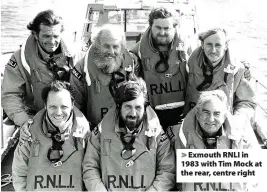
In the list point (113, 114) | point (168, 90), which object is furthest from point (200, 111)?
point (168, 90)

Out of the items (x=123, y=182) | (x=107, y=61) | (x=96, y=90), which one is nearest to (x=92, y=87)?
(x=96, y=90)

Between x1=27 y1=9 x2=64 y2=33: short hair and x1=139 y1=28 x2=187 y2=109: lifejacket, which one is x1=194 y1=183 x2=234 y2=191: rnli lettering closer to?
x1=139 y1=28 x2=187 y2=109: lifejacket

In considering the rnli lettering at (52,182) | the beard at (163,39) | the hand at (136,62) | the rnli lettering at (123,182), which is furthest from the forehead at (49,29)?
the rnli lettering at (123,182)

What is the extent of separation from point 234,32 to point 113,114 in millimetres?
10350

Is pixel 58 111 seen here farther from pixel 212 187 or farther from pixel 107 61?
pixel 212 187

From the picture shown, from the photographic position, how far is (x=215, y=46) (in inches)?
135

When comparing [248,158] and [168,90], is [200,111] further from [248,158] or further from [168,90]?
[168,90]

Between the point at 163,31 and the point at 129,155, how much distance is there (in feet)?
3.93

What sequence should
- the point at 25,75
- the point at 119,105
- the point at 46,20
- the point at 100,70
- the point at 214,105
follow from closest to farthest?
the point at 214,105, the point at 119,105, the point at 46,20, the point at 100,70, the point at 25,75

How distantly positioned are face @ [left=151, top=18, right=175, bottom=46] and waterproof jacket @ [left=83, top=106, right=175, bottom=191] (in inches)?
36.0

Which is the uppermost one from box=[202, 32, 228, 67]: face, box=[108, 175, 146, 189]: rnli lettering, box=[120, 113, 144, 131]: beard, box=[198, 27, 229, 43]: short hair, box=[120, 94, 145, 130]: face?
box=[198, 27, 229, 43]: short hair

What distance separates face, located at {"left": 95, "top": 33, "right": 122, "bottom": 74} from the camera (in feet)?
11.1

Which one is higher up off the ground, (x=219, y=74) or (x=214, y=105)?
(x=219, y=74)

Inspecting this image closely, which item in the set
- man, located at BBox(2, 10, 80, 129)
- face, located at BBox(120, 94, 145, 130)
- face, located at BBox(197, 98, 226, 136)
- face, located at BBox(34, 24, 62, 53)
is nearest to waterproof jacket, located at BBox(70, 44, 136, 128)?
man, located at BBox(2, 10, 80, 129)
